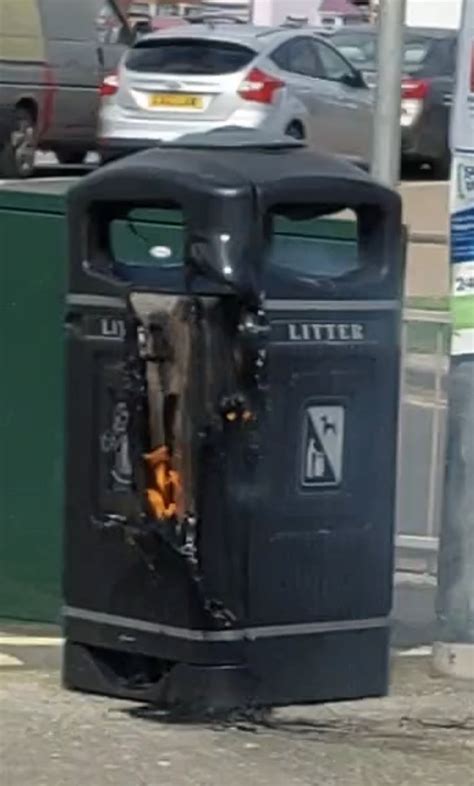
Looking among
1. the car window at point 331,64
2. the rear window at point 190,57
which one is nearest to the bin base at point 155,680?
the rear window at point 190,57

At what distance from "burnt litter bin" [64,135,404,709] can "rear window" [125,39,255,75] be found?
14376 mm

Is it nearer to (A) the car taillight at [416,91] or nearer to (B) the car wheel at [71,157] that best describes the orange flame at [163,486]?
(B) the car wheel at [71,157]

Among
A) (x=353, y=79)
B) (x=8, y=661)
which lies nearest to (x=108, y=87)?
(x=353, y=79)

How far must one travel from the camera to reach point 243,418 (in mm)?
5504

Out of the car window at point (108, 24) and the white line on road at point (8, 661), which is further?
the car window at point (108, 24)

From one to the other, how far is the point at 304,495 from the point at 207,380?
1.39 feet

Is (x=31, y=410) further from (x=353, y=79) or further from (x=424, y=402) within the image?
(x=353, y=79)

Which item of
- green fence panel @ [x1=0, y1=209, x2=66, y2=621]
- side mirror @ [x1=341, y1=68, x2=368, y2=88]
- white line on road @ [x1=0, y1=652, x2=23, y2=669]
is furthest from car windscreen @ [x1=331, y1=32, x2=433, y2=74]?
white line on road @ [x1=0, y1=652, x2=23, y2=669]

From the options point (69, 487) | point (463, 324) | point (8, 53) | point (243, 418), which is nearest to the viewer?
point (243, 418)

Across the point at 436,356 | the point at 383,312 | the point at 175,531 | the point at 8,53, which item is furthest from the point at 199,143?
the point at 8,53

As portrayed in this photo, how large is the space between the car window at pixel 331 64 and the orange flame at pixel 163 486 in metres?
15.7

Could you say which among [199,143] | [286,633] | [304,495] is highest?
[199,143]

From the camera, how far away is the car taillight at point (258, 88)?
65.0ft

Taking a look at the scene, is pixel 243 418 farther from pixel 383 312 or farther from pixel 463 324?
pixel 463 324
